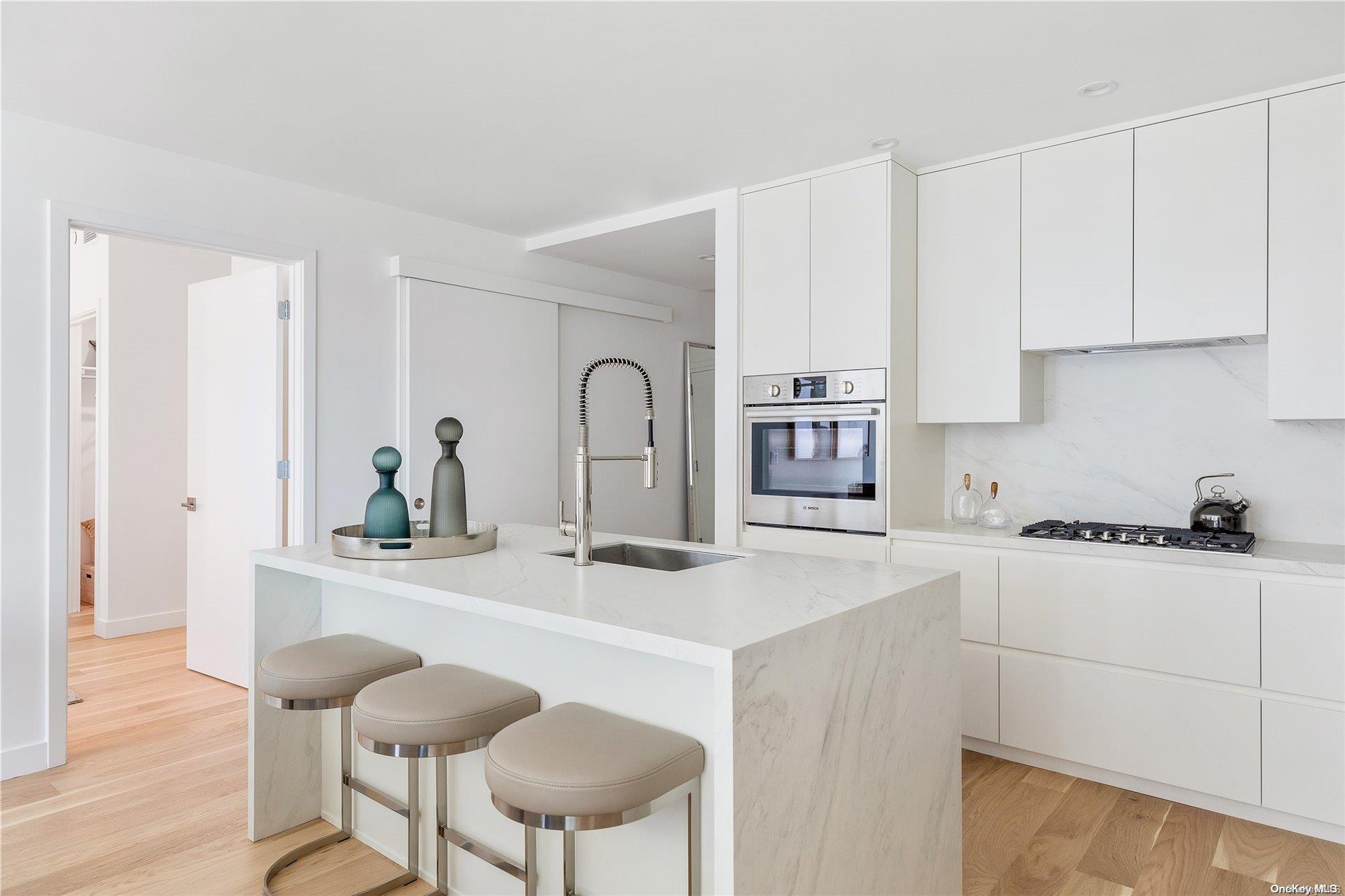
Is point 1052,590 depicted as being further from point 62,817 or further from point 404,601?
point 62,817

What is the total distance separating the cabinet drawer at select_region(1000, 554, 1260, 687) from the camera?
248cm

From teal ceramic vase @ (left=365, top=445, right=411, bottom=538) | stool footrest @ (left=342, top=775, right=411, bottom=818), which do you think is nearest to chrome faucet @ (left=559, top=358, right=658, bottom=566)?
teal ceramic vase @ (left=365, top=445, right=411, bottom=538)

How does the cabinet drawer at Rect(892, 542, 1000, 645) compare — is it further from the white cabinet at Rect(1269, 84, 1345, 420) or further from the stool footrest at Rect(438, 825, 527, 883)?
the stool footrest at Rect(438, 825, 527, 883)

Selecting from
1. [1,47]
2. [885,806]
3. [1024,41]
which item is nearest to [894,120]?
[1024,41]

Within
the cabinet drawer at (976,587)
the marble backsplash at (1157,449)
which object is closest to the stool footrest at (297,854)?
the cabinet drawer at (976,587)

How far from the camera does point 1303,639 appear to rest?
7.79ft

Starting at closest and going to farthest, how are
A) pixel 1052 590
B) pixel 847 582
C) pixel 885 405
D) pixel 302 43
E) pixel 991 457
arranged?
pixel 847 582 < pixel 302 43 < pixel 1052 590 < pixel 885 405 < pixel 991 457

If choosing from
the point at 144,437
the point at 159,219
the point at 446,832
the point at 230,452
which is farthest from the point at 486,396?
the point at 446,832

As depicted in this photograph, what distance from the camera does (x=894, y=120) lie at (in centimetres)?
288

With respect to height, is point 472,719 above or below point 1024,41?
below

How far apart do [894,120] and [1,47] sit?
2843mm

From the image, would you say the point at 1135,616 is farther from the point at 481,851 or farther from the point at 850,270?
the point at 481,851

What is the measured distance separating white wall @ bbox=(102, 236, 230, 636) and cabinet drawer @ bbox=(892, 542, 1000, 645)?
15.3 feet

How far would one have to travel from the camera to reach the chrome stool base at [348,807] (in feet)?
6.78
